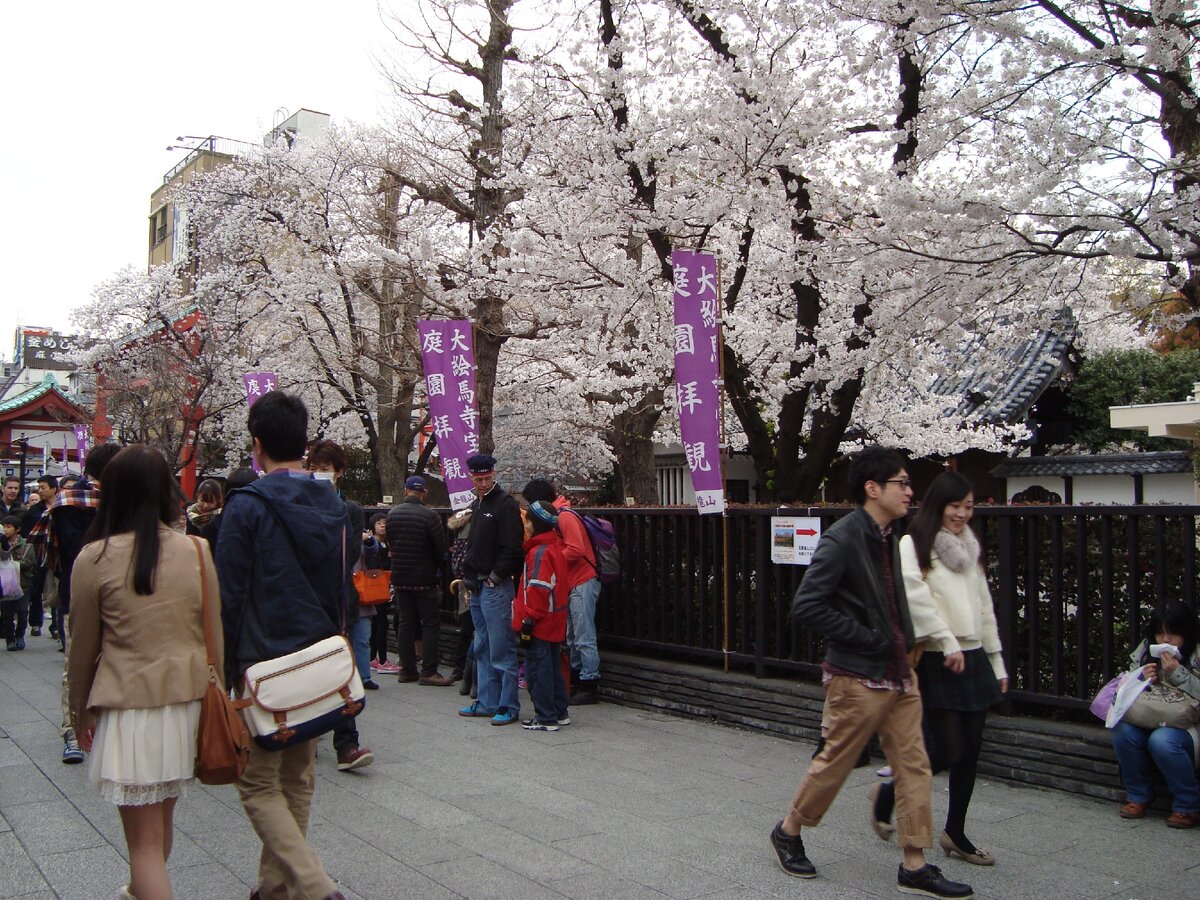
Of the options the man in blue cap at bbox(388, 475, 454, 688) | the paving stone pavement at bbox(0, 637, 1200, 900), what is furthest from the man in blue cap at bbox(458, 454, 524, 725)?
the man in blue cap at bbox(388, 475, 454, 688)

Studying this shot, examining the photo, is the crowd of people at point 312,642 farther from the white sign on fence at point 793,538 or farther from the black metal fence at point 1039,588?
the white sign on fence at point 793,538

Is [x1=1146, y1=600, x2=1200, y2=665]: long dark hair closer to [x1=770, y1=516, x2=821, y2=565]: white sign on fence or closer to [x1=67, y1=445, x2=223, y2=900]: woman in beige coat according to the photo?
[x1=770, y1=516, x2=821, y2=565]: white sign on fence

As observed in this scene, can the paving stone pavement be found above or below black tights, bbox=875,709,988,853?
below

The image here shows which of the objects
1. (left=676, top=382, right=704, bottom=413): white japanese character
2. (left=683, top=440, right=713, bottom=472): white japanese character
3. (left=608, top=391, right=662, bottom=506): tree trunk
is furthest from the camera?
(left=608, top=391, right=662, bottom=506): tree trunk

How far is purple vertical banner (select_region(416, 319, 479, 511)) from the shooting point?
11.6 meters

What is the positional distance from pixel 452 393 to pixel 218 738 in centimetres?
845

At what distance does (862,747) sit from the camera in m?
4.39

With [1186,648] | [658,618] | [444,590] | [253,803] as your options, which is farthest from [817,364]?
[253,803]

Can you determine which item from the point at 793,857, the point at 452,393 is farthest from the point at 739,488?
the point at 793,857

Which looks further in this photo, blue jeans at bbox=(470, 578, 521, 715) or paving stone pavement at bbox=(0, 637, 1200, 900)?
blue jeans at bbox=(470, 578, 521, 715)

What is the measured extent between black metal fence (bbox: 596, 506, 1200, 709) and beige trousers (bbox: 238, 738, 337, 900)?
438 cm

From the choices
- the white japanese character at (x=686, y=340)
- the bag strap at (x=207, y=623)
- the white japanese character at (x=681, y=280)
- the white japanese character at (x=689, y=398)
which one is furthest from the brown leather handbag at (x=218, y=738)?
the white japanese character at (x=681, y=280)

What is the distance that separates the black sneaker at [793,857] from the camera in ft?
14.6

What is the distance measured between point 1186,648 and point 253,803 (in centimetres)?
453
